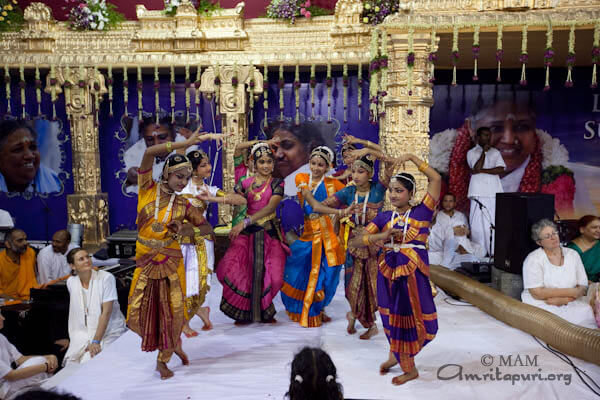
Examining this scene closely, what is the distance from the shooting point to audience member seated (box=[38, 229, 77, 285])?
6.23m

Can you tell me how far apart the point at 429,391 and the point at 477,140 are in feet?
20.7

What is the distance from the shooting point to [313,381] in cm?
183

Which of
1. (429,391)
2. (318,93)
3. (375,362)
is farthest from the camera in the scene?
(318,93)

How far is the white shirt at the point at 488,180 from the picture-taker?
7.98m

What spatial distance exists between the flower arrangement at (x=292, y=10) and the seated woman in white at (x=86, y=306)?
223 inches

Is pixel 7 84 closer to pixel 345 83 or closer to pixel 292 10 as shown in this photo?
pixel 292 10

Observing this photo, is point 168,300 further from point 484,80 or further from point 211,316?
point 484,80

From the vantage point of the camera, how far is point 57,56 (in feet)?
26.2

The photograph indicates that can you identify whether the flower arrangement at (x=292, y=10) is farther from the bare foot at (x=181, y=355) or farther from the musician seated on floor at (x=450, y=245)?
the bare foot at (x=181, y=355)

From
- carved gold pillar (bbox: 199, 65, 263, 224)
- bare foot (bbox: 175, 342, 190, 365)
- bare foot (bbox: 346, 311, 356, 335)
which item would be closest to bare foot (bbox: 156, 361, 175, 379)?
bare foot (bbox: 175, 342, 190, 365)

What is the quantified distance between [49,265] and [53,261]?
0.22ft

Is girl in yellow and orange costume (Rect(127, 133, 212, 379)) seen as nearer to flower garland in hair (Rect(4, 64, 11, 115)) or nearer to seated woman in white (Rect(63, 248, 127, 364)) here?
seated woman in white (Rect(63, 248, 127, 364))

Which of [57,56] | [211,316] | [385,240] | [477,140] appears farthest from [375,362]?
[57,56]

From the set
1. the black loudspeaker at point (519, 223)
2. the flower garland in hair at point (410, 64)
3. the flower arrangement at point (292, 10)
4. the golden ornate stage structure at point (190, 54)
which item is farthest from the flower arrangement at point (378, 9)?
the black loudspeaker at point (519, 223)
